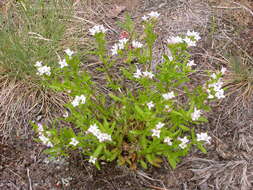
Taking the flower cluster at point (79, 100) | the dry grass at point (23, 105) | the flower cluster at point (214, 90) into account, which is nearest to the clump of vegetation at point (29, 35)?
the dry grass at point (23, 105)

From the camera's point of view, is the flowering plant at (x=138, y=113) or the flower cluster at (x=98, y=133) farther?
the flowering plant at (x=138, y=113)

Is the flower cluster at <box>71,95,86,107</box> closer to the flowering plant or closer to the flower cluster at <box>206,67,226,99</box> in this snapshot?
the flowering plant

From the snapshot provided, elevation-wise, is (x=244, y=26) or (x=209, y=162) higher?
(x=244, y=26)

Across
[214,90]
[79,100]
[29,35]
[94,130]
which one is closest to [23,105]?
[29,35]

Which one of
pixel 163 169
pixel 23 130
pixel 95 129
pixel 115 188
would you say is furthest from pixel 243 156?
pixel 23 130

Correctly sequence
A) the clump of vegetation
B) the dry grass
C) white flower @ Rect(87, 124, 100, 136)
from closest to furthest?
white flower @ Rect(87, 124, 100, 136) → the dry grass → the clump of vegetation

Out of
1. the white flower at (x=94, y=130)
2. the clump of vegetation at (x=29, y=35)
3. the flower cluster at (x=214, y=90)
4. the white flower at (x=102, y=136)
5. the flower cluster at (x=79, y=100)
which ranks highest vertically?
the flower cluster at (x=214, y=90)

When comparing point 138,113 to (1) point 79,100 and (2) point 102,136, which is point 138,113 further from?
(1) point 79,100

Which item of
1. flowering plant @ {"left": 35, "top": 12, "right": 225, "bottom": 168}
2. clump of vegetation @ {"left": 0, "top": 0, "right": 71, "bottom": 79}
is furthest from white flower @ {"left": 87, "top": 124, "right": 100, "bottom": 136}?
clump of vegetation @ {"left": 0, "top": 0, "right": 71, "bottom": 79}

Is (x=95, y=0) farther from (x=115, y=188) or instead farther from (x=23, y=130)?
(x=115, y=188)

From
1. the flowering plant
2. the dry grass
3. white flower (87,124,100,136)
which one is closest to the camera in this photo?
white flower (87,124,100,136)

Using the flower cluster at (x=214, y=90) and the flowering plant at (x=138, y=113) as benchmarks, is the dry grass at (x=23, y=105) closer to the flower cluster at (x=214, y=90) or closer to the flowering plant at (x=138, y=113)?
the flowering plant at (x=138, y=113)
